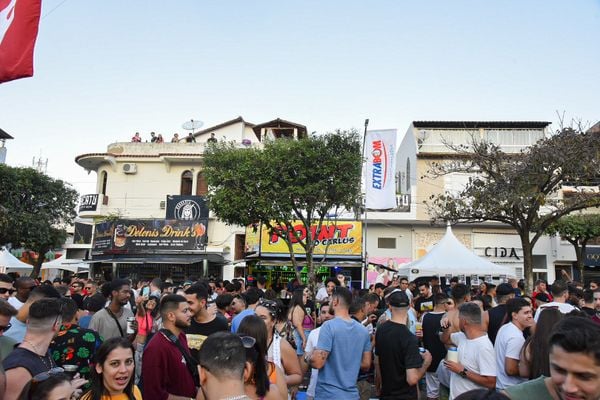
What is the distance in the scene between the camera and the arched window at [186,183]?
29797 mm

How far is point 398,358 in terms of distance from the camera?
14.8ft

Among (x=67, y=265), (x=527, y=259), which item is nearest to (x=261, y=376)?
(x=527, y=259)

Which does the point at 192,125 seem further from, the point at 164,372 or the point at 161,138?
the point at 164,372

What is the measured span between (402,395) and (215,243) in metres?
23.6

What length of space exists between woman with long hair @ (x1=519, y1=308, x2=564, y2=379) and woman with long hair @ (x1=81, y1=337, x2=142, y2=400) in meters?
3.00

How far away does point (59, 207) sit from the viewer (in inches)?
1117

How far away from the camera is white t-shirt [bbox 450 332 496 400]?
418 centimetres

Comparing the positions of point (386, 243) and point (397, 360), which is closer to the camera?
point (397, 360)

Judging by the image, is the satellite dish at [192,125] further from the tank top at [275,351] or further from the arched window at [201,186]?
the tank top at [275,351]

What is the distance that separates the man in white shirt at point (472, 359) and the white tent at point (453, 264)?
1089cm

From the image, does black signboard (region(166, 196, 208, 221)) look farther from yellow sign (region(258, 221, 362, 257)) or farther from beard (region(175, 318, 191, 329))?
beard (region(175, 318, 191, 329))

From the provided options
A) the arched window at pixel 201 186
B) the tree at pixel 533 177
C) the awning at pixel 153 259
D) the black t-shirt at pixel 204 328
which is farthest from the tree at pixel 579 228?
the black t-shirt at pixel 204 328

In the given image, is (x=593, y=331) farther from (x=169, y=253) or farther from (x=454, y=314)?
(x=169, y=253)

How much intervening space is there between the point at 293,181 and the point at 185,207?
11384mm
